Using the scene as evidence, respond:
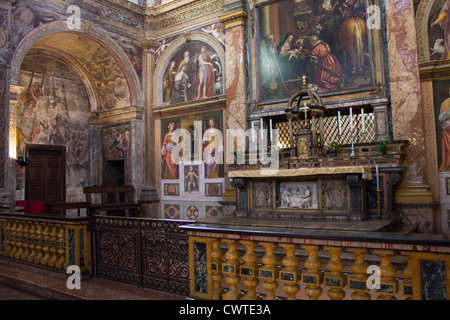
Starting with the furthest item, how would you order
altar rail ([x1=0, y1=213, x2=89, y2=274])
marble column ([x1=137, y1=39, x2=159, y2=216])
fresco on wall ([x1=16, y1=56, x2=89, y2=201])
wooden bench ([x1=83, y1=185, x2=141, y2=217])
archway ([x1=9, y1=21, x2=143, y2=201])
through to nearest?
1. marble column ([x1=137, y1=39, x2=159, y2=216])
2. fresco on wall ([x1=16, y1=56, x2=89, y2=201])
3. archway ([x1=9, y1=21, x2=143, y2=201])
4. wooden bench ([x1=83, y1=185, x2=141, y2=217])
5. altar rail ([x1=0, y1=213, x2=89, y2=274])

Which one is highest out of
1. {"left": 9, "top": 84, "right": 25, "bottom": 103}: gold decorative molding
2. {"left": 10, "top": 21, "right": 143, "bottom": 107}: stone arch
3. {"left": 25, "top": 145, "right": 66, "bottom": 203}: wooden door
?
{"left": 10, "top": 21, "right": 143, "bottom": 107}: stone arch

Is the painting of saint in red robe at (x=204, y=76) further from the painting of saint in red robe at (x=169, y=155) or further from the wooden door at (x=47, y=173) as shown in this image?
the wooden door at (x=47, y=173)

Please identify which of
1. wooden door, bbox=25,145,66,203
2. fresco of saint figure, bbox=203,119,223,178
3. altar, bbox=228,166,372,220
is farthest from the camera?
wooden door, bbox=25,145,66,203

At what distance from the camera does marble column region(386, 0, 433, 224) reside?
777 centimetres

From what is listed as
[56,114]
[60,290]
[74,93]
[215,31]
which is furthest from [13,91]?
[60,290]

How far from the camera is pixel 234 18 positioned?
10367 mm

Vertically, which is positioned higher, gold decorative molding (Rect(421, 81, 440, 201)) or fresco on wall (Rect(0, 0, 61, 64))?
fresco on wall (Rect(0, 0, 61, 64))

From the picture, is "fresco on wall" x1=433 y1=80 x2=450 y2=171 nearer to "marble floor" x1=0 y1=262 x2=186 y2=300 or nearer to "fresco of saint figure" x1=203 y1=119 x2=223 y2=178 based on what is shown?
"fresco of saint figure" x1=203 y1=119 x2=223 y2=178

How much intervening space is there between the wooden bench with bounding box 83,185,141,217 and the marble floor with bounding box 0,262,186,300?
4521 mm

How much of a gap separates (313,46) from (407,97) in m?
2.67

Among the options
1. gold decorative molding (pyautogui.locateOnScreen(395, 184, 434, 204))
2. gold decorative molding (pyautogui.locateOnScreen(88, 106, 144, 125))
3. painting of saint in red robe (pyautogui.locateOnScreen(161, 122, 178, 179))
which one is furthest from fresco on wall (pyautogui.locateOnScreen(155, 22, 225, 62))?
gold decorative molding (pyautogui.locateOnScreen(395, 184, 434, 204))

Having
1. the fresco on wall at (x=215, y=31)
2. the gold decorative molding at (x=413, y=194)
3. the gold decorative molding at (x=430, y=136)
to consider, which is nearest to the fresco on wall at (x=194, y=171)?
the fresco on wall at (x=215, y=31)
